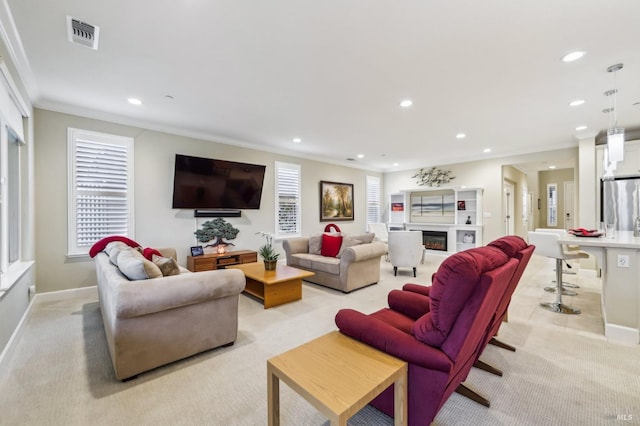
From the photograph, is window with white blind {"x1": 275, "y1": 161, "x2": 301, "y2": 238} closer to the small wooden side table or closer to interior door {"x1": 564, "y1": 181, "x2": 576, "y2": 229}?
the small wooden side table

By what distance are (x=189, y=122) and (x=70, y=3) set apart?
100 inches

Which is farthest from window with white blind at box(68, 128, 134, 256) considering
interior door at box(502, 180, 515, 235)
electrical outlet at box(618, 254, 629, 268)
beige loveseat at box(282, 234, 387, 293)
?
interior door at box(502, 180, 515, 235)

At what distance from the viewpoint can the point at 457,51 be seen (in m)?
2.48

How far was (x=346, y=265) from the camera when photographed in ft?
13.4

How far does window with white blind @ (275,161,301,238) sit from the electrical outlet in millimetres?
5278

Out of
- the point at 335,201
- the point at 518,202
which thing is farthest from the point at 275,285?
the point at 518,202

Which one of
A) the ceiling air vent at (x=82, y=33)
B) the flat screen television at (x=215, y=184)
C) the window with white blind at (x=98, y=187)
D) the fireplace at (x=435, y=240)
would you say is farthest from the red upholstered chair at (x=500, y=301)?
the fireplace at (x=435, y=240)

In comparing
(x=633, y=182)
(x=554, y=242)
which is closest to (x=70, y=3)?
(x=554, y=242)

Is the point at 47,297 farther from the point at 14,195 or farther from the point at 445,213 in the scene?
the point at 445,213

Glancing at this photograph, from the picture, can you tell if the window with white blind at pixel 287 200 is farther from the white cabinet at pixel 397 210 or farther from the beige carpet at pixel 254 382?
the white cabinet at pixel 397 210

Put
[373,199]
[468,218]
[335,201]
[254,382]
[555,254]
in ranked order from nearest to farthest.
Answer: [254,382], [555,254], [468,218], [335,201], [373,199]

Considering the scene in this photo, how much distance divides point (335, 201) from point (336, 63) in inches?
197

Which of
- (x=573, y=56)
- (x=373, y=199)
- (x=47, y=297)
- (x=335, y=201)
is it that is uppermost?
(x=573, y=56)

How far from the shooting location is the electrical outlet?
2640mm
